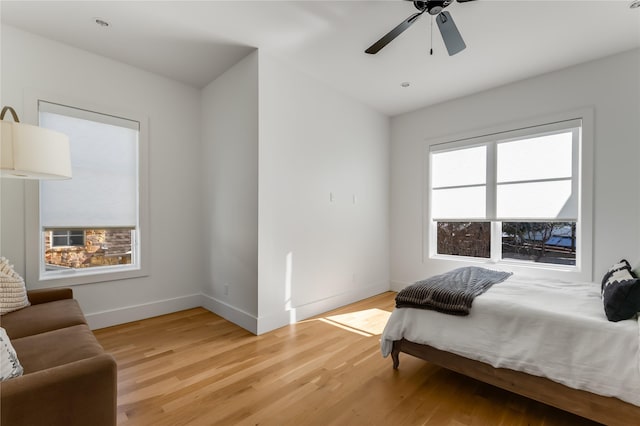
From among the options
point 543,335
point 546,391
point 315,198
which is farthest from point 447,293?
point 315,198

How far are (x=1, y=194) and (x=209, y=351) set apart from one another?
Result: 2331 millimetres

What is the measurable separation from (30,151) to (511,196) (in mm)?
4692

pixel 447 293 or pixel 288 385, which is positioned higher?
pixel 447 293

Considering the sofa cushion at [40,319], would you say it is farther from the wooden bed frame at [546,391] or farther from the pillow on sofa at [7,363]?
the wooden bed frame at [546,391]

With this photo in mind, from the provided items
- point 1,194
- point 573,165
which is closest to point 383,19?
point 573,165

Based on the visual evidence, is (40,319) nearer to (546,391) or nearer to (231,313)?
(231,313)

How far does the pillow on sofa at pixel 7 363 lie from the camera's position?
46.3 inches

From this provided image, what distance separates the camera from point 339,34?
9.16 feet

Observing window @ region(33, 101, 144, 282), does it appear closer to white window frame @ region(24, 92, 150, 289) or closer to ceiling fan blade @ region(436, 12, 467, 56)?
white window frame @ region(24, 92, 150, 289)

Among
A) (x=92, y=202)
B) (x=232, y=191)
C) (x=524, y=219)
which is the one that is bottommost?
(x=524, y=219)

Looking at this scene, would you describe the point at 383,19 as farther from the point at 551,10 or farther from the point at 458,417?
the point at 458,417

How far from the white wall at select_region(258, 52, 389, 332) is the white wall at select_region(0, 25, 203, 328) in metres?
1.35

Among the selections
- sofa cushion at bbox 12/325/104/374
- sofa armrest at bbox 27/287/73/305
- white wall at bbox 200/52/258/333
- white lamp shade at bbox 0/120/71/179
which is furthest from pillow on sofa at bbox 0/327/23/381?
white wall at bbox 200/52/258/333

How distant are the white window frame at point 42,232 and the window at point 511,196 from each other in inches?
154
